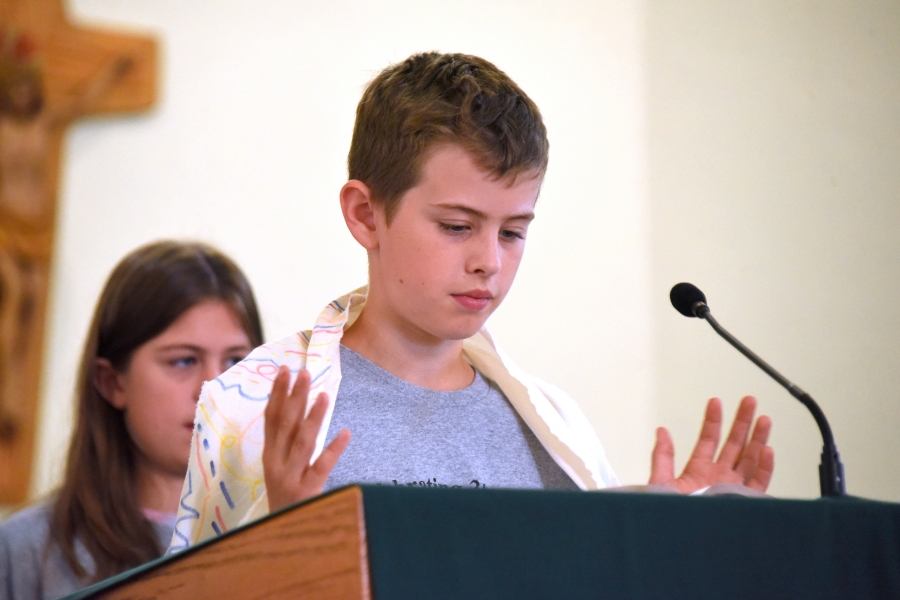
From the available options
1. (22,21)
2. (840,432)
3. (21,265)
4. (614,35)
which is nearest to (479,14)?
(614,35)

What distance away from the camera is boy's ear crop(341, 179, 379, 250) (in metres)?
1.30

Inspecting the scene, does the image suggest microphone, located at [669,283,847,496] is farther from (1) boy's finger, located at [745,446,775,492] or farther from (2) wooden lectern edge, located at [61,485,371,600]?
(2) wooden lectern edge, located at [61,485,371,600]

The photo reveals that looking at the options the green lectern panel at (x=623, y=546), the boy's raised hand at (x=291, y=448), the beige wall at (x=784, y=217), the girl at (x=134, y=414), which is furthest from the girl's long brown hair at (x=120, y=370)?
the beige wall at (x=784, y=217)

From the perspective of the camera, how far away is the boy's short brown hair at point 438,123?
1227 mm

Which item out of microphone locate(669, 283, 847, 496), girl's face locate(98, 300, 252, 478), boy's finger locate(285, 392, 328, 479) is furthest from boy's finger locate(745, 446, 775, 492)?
girl's face locate(98, 300, 252, 478)

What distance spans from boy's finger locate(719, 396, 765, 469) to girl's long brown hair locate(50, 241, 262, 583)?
985 millimetres

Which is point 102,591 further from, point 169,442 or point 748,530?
point 169,442

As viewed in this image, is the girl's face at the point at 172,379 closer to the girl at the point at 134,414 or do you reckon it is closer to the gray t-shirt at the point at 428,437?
the girl at the point at 134,414

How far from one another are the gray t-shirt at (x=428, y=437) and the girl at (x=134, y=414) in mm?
571

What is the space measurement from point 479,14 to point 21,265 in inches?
51.2

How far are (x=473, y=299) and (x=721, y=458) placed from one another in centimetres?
35

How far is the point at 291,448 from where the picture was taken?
0.88m

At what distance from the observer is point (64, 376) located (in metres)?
2.07

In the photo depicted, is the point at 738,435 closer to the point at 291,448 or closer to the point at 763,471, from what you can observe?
the point at 763,471
